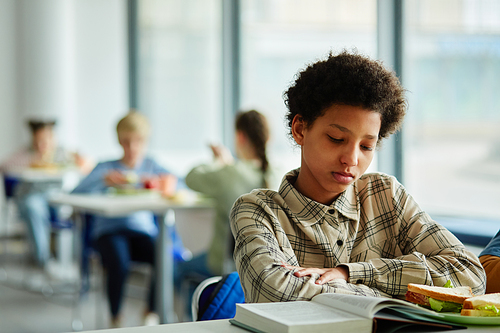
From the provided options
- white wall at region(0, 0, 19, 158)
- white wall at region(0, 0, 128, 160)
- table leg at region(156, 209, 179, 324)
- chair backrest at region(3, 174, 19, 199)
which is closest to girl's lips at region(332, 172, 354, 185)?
table leg at region(156, 209, 179, 324)

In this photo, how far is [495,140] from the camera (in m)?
2.58

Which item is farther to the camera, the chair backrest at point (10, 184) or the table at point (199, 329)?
the chair backrest at point (10, 184)

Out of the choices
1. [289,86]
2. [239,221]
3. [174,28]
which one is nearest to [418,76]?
[289,86]

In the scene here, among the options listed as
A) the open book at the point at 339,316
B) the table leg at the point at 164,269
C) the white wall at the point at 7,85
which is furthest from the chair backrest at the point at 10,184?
the open book at the point at 339,316

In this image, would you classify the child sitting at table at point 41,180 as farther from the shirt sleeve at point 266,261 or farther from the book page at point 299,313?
the book page at point 299,313

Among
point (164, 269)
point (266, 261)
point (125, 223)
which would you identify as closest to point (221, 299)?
point (266, 261)

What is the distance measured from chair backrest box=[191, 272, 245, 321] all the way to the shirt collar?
9.3 inches

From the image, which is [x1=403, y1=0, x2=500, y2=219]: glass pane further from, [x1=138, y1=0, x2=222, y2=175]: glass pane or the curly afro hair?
[x1=138, y1=0, x2=222, y2=175]: glass pane

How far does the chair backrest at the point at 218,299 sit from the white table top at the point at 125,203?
156 cm

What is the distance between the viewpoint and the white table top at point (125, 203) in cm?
285

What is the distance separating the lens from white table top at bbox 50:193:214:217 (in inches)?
112

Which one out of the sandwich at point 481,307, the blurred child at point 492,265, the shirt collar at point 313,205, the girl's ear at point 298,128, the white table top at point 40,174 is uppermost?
the girl's ear at point 298,128

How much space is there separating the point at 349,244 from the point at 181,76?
437 cm

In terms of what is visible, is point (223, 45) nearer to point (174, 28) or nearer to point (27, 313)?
point (174, 28)
